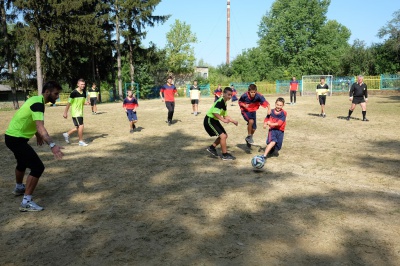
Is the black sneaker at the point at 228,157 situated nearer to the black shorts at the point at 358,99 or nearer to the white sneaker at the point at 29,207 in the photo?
the white sneaker at the point at 29,207

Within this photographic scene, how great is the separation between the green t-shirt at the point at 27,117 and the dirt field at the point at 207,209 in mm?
1154

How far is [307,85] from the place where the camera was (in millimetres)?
42906

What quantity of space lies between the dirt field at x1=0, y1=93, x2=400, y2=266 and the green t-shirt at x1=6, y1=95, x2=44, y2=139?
115cm

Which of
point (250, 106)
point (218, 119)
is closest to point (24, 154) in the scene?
point (218, 119)

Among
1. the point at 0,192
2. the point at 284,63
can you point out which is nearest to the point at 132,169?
the point at 0,192

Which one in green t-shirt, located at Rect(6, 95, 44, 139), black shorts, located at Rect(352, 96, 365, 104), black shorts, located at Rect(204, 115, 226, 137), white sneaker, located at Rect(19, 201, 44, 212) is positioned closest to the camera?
green t-shirt, located at Rect(6, 95, 44, 139)

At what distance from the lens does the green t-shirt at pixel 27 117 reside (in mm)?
4914

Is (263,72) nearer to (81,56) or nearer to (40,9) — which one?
(81,56)

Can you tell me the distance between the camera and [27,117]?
5090mm

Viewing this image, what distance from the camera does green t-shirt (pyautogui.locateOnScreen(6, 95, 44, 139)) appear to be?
4.91 m

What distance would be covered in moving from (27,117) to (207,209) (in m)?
3.02

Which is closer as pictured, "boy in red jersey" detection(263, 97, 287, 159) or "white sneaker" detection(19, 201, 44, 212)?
"white sneaker" detection(19, 201, 44, 212)

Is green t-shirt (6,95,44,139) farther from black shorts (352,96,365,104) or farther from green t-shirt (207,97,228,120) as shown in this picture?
black shorts (352,96,365,104)

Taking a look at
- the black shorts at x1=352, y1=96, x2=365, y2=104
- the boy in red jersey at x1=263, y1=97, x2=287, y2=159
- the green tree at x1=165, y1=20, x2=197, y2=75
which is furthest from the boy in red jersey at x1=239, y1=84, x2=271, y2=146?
the green tree at x1=165, y1=20, x2=197, y2=75
